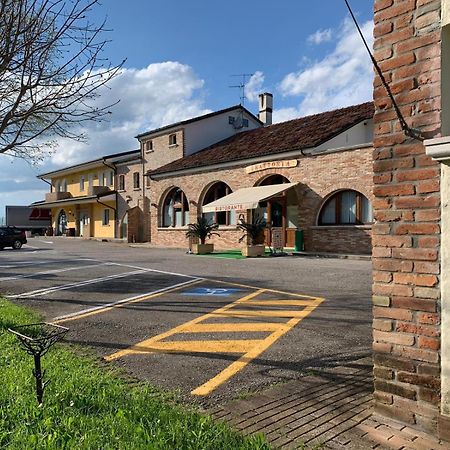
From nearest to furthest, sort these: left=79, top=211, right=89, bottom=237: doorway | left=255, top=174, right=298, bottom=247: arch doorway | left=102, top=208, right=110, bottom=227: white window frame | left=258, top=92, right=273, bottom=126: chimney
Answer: left=255, top=174, right=298, bottom=247: arch doorway
left=258, top=92, right=273, bottom=126: chimney
left=102, top=208, right=110, bottom=227: white window frame
left=79, top=211, right=89, bottom=237: doorway

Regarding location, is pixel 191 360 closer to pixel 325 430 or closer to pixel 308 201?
pixel 325 430

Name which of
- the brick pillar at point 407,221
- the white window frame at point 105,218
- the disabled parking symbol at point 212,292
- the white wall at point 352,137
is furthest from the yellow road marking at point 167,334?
the white window frame at point 105,218

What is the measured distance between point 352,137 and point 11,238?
70.4 feet

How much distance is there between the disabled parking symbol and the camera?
9.66 metres

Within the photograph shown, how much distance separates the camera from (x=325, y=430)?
3195 millimetres

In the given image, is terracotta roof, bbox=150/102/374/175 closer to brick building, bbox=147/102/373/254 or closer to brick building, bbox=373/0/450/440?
brick building, bbox=147/102/373/254

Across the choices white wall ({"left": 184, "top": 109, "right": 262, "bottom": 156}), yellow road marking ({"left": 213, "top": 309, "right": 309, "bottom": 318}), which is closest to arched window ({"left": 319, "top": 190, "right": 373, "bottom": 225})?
yellow road marking ({"left": 213, "top": 309, "right": 309, "bottom": 318})

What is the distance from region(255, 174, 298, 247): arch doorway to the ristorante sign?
0.57 meters

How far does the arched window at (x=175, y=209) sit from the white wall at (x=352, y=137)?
11.2 meters

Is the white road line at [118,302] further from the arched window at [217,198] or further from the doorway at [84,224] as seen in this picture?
the doorway at [84,224]

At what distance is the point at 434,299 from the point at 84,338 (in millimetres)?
4589

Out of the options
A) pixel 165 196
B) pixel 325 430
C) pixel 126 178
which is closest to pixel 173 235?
pixel 165 196

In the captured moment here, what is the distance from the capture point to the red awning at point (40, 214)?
5288 centimetres

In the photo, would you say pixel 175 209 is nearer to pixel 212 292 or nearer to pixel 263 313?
pixel 212 292
